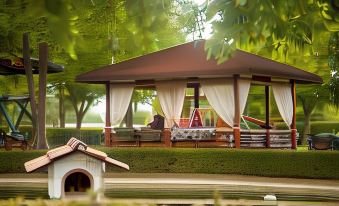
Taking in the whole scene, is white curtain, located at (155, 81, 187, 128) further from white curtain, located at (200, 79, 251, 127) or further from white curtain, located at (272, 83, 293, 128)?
white curtain, located at (272, 83, 293, 128)

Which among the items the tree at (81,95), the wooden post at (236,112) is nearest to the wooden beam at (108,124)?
the wooden post at (236,112)

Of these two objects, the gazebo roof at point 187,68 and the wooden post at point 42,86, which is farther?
the wooden post at point 42,86

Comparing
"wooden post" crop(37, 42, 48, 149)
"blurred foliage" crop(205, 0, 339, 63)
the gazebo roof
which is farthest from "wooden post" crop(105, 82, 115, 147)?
"blurred foliage" crop(205, 0, 339, 63)

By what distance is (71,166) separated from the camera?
1094 centimetres

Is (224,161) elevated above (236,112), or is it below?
below

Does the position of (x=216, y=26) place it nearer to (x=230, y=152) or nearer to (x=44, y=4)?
(x=44, y=4)

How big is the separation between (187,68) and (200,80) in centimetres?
71

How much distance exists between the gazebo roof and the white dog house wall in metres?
9.82

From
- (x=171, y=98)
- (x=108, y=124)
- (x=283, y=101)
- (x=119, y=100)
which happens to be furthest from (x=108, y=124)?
(x=283, y=101)

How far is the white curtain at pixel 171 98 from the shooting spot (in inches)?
859

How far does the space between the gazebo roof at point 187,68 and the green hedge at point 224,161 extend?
3380mm

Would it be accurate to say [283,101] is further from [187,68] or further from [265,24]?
[265,24]

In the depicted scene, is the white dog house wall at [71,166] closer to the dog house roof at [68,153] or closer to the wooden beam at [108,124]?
the dog house roof at [68,153]

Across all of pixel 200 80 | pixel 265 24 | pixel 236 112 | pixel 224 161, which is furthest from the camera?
pixel 200 80
